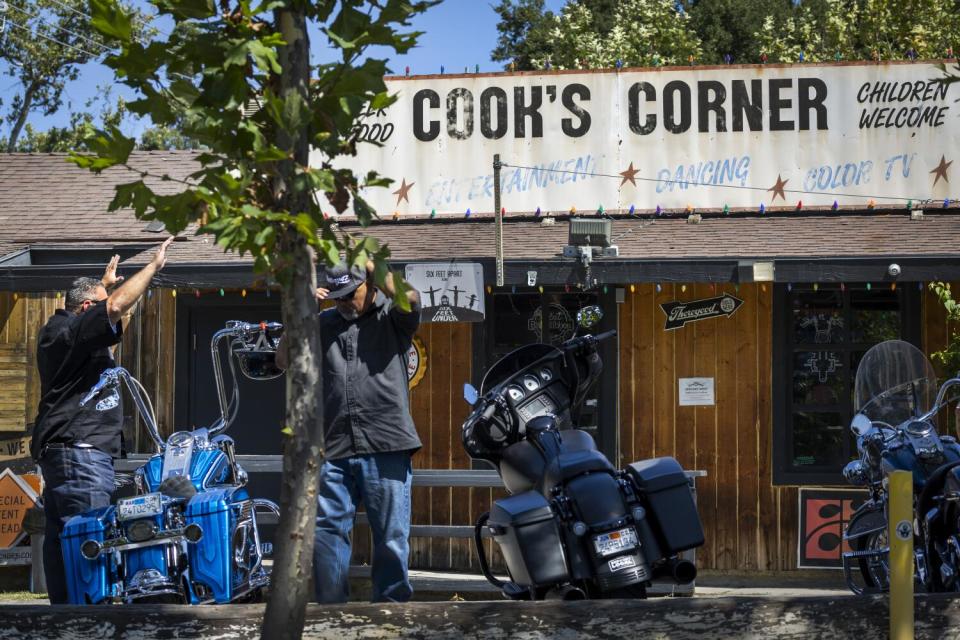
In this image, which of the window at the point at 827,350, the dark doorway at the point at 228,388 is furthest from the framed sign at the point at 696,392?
the dark doorway at the point at 228,388

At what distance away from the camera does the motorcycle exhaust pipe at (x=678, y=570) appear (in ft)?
16.6

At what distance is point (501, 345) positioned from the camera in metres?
10.2

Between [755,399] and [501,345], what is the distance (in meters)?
2.06

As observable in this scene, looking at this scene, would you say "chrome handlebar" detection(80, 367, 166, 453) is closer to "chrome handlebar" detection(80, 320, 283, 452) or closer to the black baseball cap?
"chrome handlebar" detection(80, 320, 283, 452)

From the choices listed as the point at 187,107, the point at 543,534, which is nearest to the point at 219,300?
the point at 543,534

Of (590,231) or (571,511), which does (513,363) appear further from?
(590,231)

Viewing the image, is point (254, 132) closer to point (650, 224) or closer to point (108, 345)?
point (108, 345)

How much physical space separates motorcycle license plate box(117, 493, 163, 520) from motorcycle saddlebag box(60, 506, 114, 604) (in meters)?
0.10

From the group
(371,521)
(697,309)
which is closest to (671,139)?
(697,309)

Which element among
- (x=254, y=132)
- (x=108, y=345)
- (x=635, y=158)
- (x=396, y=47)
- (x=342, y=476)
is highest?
(x=635, y=158)

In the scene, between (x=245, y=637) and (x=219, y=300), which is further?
(x=219, y=300)

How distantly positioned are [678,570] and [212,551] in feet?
7.53

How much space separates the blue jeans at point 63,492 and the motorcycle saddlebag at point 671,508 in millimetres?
2811

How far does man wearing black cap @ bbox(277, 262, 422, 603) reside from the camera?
5.51 m
